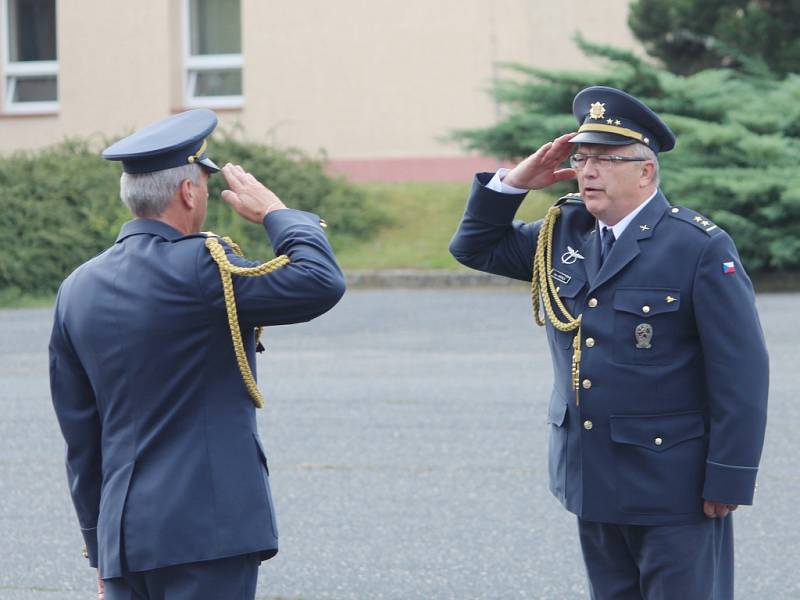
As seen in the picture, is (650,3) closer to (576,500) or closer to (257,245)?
(257,245)

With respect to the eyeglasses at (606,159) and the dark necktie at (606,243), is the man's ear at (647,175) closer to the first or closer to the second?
the eyeglasses at (606,159)

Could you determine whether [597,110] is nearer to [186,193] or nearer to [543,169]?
[543,169]

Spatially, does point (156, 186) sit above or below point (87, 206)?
above

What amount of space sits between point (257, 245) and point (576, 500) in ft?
46.1

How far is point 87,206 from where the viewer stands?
17.5m

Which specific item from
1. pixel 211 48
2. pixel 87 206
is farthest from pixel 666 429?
pixel 211 48

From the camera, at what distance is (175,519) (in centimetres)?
319

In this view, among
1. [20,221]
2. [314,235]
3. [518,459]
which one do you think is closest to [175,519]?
[314,235]

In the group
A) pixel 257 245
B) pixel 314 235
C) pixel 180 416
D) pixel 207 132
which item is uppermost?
pixel 207 132

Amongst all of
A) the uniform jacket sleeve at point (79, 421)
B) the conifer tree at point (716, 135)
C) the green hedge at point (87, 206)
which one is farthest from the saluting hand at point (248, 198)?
the green hedge at point (87, 206)

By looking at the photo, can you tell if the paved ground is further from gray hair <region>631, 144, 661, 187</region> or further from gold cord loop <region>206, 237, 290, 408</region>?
gold cord loop <region>206, 237, 290, 408</region>

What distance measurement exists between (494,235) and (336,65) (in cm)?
1730

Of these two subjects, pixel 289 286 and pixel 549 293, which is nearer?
pixel 289 286

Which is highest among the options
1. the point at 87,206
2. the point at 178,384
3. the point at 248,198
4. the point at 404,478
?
the point at 248,198
